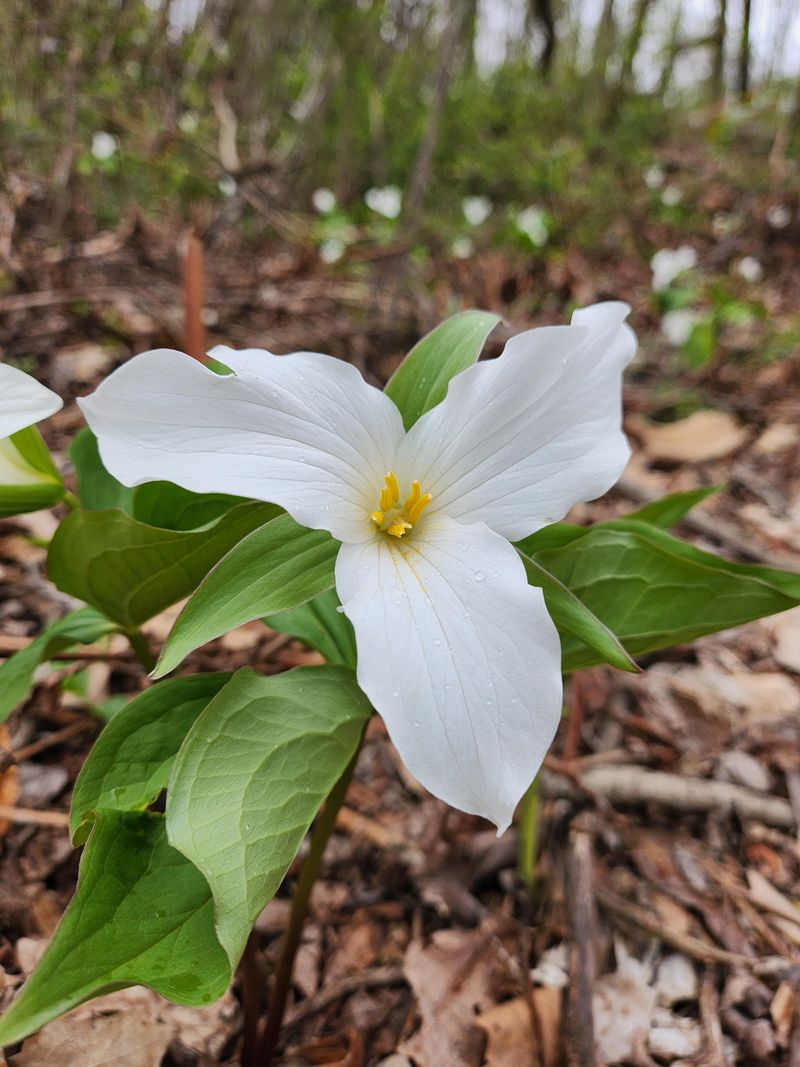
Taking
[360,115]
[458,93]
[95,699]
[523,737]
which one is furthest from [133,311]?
[458,93]

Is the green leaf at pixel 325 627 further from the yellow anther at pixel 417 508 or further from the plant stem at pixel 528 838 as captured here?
the plant stem at pixel 528 838

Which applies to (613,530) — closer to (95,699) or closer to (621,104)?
(95,699)

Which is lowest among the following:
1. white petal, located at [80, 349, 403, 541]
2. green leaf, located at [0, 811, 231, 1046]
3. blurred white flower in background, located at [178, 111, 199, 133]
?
green leaf, located at [0, 811, 231, 1046]

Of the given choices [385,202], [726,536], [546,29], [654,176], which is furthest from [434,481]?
[546,29]

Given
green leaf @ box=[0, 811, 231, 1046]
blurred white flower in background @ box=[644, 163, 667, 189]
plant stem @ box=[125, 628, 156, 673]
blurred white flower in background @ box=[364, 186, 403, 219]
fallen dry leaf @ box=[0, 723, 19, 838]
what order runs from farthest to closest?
blurred white flower in background @ box=[644, 163, 667, 189] → blurred white flower in background @ box=[364, 186, 403, 219] → fallen dry leaf @ box=[0, 723, 19, 838] → plant stem @ box=[125, 628, 156, 673] → green leaf @ box=[0, 811, 231, 1046]

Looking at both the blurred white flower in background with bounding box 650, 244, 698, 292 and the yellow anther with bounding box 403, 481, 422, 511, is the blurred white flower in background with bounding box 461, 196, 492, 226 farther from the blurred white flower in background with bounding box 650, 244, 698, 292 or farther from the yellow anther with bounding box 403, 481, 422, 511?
the yellow anther with bounding box 403, 481, 422, 511

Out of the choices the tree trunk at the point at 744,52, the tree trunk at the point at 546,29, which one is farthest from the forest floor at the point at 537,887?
the tree trunk at the point at 744,52

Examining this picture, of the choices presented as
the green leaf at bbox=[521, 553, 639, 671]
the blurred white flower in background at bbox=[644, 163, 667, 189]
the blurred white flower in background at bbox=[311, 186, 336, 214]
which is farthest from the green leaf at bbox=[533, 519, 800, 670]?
the blurred white flower in background at bbox=[644, 163, 667, 189]
